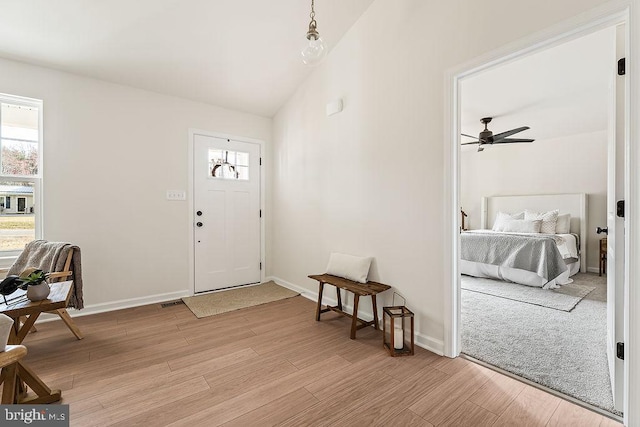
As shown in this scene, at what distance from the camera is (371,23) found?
2.81 m

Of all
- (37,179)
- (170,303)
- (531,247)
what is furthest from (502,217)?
(37,179)

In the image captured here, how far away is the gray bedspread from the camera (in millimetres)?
3949

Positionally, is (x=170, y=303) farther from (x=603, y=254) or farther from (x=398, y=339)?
(x=603, y=254)

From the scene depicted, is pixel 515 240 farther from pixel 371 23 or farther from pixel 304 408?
pixel 304 408

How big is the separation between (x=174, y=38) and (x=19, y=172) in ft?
6.64

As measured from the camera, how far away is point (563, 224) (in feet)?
16.8

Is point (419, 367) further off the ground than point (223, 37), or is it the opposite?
point (223, 37)

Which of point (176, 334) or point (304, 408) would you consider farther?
point (176, 334)

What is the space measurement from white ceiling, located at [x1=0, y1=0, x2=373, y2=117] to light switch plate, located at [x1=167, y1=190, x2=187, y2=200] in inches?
48.0

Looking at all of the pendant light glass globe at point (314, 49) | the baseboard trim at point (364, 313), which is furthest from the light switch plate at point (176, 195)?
the pendant light glass globe at point (314, 49)

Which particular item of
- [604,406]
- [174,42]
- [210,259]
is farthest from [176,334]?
[604,406]

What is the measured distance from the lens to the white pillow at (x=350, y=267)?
109 inches

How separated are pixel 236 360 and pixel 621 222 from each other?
8.44ft

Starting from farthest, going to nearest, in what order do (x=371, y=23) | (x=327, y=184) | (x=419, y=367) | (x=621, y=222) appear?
(x=327, y=184) < (x=371, y=23) < (x=419, y=367) < (x=621, y=222)
